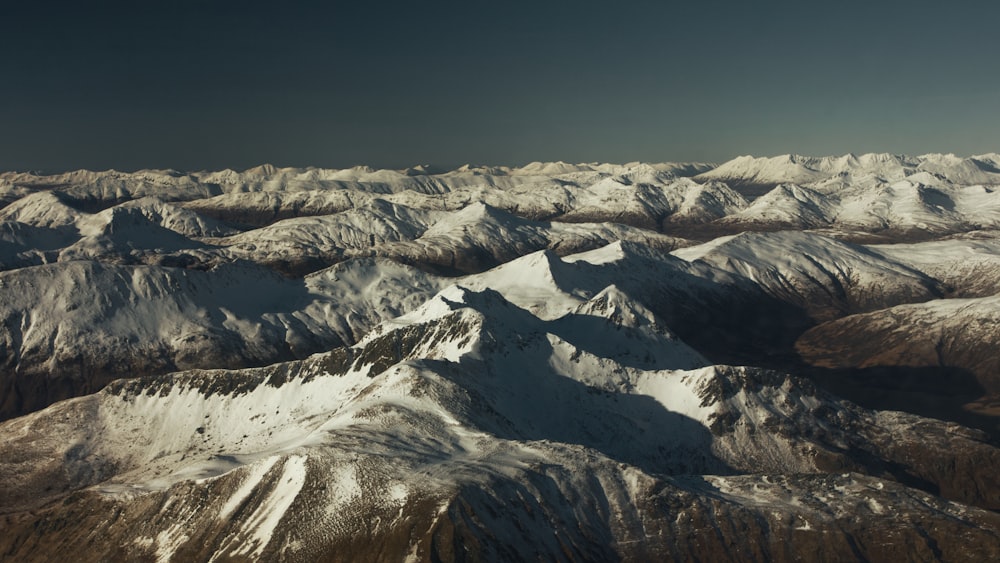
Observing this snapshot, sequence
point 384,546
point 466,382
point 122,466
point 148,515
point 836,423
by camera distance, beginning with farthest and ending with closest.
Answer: point 836,423 < point 122,466 < point 466,382 < point 148,515 < point 384,546

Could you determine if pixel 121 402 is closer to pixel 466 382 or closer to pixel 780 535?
pixel 466 382

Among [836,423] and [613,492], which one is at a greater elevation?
[613,492]

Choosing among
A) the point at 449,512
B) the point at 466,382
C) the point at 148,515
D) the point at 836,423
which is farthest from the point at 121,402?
the point at 836,423

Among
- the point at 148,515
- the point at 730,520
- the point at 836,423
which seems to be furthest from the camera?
the point at 836,423

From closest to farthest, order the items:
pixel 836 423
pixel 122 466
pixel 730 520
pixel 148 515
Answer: pixel 148 515
pixel 730 520
pixel 122 466
pixel 836 423

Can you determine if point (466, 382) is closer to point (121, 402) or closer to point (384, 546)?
point (384, 546)

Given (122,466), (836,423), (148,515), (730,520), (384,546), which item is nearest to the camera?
(384,546)

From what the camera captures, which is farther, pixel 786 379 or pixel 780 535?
pixel 786 379

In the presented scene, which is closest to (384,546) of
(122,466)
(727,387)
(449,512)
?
(449,512)

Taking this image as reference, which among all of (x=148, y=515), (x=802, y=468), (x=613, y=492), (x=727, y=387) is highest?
(x=148, y=515)
